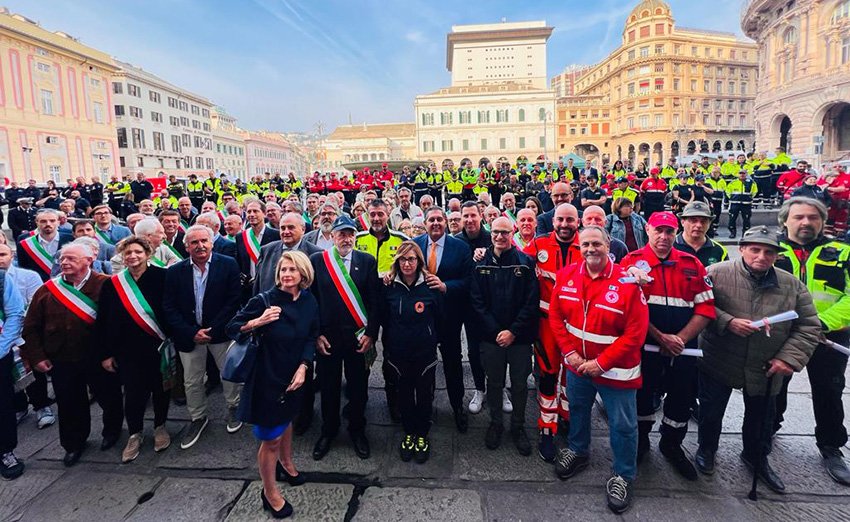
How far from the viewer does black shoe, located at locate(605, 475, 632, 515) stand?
2881 millimetres

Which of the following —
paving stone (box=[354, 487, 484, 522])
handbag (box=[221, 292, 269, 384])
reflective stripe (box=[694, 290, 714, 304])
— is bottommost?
paving stone (box=[354, 487, 484, 522])

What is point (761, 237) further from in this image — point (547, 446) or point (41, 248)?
point (41, 248)

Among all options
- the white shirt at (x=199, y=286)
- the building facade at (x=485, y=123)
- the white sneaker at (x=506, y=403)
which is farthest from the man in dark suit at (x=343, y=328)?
the building facade at (x=485, y=123)

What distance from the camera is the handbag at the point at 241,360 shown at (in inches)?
111

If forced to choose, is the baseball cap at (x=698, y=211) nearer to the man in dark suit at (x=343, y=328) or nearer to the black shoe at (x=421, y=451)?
the man in dark suit at (x=343, y=328)

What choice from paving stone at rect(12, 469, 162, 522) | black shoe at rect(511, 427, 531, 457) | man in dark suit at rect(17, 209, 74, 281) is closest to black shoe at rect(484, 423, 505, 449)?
black shoe at rect(511, 427, 531, 457)

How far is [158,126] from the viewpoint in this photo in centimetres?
5878

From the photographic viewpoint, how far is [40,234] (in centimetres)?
533

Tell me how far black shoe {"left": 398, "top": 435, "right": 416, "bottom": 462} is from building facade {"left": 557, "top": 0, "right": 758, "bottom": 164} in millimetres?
71984

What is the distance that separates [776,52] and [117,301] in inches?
2009

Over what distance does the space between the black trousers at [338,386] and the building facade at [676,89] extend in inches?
2834

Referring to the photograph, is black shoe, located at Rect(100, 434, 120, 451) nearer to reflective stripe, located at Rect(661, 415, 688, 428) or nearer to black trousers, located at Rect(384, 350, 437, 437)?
black trousers, located at Rect(384, 350, 437, 437)

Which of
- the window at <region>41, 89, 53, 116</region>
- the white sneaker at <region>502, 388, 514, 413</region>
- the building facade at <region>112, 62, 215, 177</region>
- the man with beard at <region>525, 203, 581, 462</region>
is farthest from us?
the building facade at <region>112, 62, 215, 177</region>

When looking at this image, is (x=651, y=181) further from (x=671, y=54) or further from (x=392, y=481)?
(x=671, y=54)
